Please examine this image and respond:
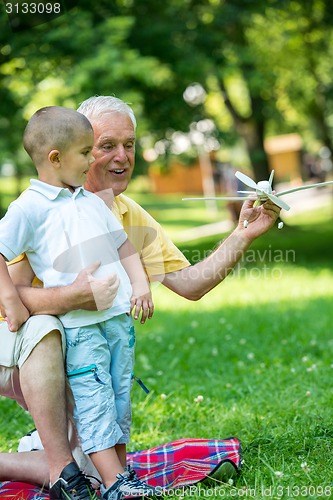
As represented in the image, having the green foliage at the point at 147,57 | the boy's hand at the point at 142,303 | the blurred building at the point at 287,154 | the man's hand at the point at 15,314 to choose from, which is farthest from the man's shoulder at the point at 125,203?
the blurred building at the point at 287,154

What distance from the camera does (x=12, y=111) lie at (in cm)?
1106

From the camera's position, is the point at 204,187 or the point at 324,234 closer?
the point at 324,234

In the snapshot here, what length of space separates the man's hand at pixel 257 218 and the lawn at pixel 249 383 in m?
0.91

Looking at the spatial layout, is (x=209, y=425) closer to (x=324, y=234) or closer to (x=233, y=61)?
(x=233, y=61)

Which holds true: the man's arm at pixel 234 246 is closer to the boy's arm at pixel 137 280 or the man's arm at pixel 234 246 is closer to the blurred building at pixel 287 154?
the boy's arm at pixel 137 280

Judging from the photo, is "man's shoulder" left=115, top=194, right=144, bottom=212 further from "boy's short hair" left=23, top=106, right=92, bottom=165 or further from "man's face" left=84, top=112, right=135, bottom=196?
"boy's short hair" left=23, top=106, right=92, bottom=165

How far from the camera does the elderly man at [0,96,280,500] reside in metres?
2.98

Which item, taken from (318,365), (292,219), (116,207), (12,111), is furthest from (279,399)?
(292,219)

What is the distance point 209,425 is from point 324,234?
13.8m

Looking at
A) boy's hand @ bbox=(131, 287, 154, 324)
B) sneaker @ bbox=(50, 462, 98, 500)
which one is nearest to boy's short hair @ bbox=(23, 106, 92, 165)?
boy's hand @ bbox=(131, 287, 154, 324)

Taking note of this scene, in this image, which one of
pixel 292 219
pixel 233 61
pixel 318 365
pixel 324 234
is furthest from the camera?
pixel 292 219

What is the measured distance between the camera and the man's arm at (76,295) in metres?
3.00

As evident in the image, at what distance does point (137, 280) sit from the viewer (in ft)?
10.8

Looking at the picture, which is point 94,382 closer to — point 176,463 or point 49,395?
point 49,395
